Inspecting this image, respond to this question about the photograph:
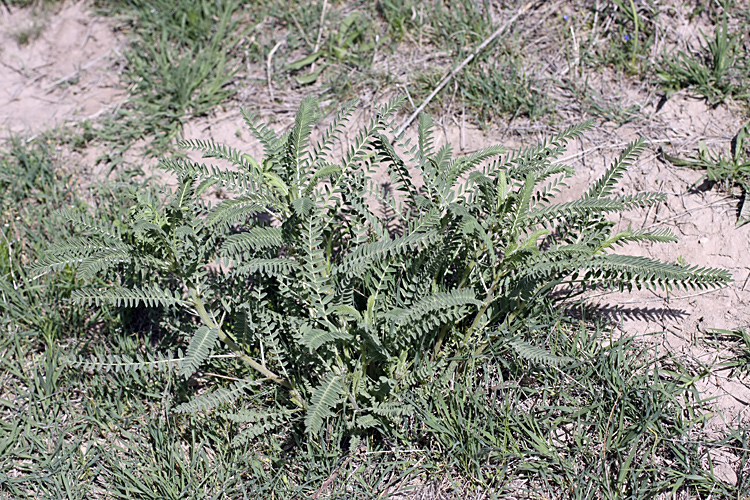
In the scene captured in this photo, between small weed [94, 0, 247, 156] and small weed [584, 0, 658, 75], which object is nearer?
small weed [584, 0, 658, 75]

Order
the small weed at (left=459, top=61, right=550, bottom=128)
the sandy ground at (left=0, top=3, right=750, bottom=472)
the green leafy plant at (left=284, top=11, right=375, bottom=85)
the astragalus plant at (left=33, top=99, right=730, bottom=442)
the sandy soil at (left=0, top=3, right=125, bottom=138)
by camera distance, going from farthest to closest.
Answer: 1. the sandy soil at (left=0, top=3, right=125, bottom=138)
2. the green leafy plant at (left=284, top=11, right=375, bottom=85)
3. the small weed at (left=459, top=61, right=550, bottom=128)
4. the sandy ground at (left=0, top=3, right=750, bottom=472)
5. the astragalus plant at (left=33, top=99, right=730, bottom=442)

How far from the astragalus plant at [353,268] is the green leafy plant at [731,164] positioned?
2.38 ft

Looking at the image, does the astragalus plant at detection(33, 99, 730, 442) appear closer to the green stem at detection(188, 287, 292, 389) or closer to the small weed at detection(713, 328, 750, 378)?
the green stem at detection(188, 287, 292, 389)

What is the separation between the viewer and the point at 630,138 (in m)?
3.38

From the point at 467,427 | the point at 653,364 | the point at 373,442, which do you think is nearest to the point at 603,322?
the point at 653,364

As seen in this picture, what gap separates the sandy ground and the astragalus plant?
0.35m

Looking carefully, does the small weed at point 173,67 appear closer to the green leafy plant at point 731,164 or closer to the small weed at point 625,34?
the small weed at point 625,34

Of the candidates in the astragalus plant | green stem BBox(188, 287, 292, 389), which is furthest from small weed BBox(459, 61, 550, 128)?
green stem BBox(188, 287, 292, 389)

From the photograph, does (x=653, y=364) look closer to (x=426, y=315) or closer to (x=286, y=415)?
(x=426, y=315)

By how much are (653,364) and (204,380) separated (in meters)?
1.95

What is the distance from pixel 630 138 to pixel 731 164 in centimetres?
49

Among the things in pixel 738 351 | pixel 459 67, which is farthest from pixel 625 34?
pixel 738 351

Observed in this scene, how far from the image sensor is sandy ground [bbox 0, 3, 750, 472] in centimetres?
277

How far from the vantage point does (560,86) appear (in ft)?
11.9
